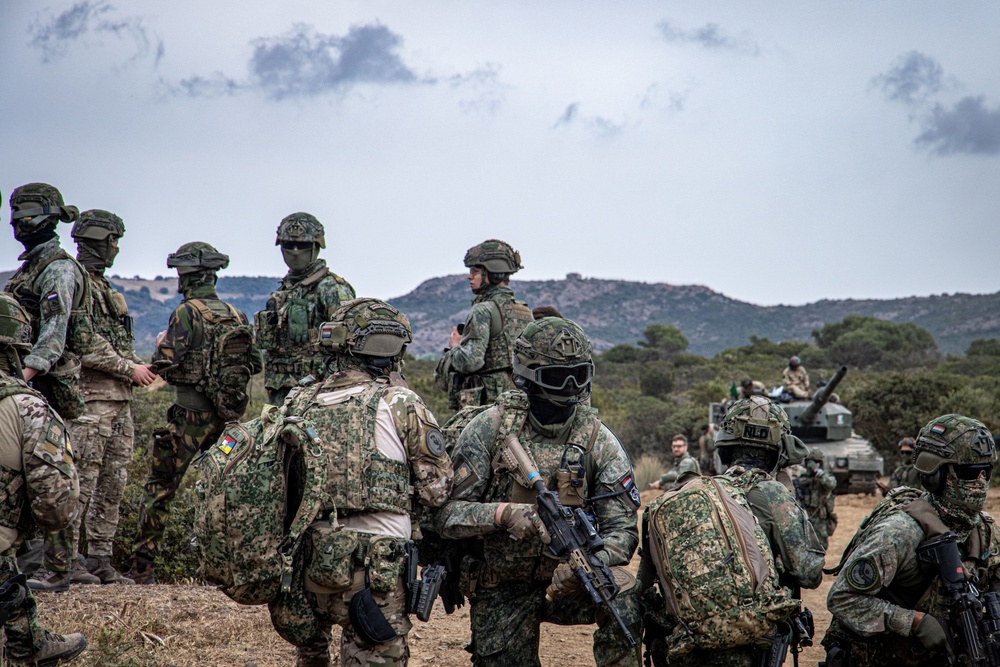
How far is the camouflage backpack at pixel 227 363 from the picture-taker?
721 centimetres

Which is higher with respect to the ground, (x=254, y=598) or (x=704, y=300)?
(x=704, y=300)

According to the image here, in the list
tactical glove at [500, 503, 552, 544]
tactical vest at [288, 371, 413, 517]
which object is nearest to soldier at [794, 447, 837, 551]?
tactical glove at [500, 503, 552, 544]

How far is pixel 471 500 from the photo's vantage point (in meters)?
4.50

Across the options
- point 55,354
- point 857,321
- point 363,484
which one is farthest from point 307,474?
point 857,321

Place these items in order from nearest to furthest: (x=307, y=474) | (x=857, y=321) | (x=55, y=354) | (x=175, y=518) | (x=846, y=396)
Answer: (x=307, y=474), (x=55, y=354), (x=175, y=518), (x=846, y=396), (x=857, y=321)

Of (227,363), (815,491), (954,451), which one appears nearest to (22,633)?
(227,363)

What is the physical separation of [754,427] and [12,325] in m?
3.50

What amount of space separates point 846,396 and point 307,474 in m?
20.1

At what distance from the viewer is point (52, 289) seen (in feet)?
19.8

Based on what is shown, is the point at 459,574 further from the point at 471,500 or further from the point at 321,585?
the point at 321,585

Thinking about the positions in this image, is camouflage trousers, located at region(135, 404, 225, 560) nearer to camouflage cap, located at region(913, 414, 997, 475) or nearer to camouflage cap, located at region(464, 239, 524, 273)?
camouflage cap, located at region(464, 239, 524, 273)

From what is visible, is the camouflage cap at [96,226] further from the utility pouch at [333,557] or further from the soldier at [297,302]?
the utility pouch at [333,557]

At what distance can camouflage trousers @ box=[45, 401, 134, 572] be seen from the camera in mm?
6656

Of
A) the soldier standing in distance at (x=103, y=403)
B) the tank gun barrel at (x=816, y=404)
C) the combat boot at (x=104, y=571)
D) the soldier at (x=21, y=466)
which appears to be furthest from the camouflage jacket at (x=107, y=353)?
the tank gun barrel at (x=816, y=404)
